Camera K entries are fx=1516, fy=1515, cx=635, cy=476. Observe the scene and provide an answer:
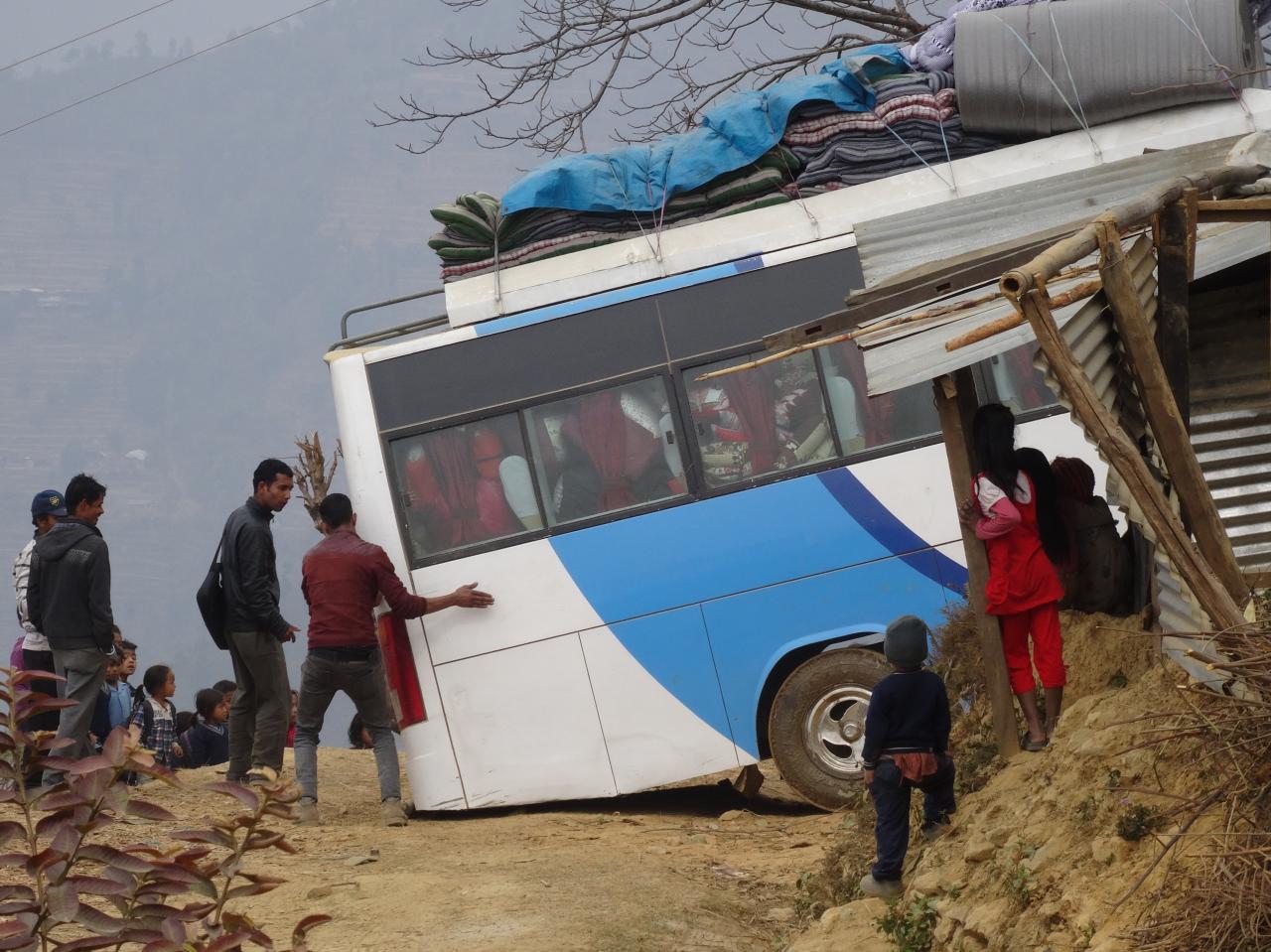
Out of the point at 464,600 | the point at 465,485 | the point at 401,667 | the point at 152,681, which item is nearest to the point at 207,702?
the point at 152,681

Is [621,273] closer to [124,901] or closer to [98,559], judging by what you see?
[98,559]

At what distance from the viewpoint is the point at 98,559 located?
854cm

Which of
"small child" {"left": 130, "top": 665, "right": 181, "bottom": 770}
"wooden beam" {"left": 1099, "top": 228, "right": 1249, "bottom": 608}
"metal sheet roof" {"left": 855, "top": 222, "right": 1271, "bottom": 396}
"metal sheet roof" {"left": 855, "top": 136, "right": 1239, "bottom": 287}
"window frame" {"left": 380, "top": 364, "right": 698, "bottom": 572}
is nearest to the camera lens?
"wooden beam" {"left": 1099, "top": 228, "right": 1249, "bottom": 608}

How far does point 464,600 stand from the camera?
8.34 m

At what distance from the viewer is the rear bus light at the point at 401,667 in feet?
27.8

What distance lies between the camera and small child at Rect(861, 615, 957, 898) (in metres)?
5.47

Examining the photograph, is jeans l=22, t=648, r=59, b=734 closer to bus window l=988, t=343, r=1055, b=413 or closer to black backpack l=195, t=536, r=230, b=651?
black backpack l=195, t=536, r=230, b=651

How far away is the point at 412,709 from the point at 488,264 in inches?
102

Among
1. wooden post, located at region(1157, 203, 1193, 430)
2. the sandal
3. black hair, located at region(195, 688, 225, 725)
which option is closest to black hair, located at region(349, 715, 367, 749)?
black hair, located at region(195, 688, 225, 725)

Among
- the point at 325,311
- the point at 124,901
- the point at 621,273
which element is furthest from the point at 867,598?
the point at 325,311

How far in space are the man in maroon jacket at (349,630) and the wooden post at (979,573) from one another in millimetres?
3334

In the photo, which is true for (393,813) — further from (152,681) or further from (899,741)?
(899,741)

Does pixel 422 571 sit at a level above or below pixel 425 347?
below

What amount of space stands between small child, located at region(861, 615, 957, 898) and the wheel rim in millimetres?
2704
